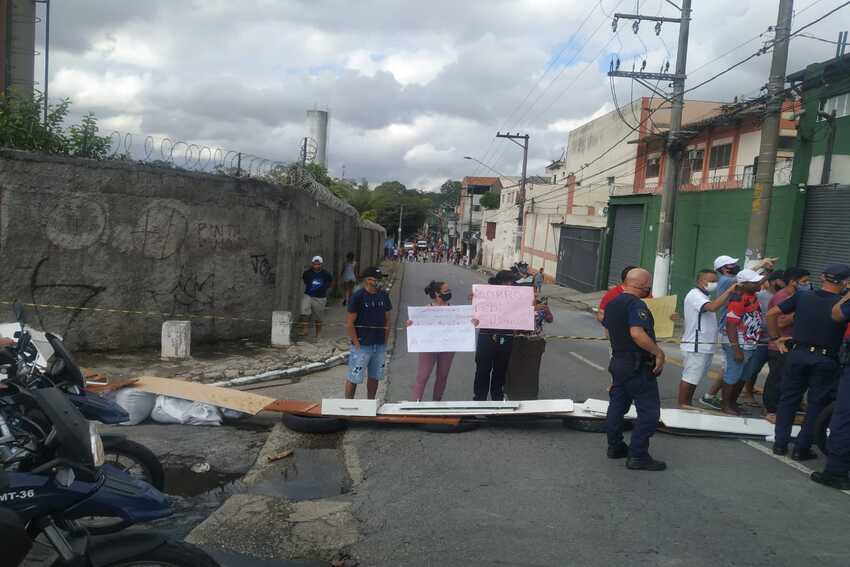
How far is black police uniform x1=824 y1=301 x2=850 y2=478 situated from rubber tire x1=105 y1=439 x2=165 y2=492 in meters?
5.22

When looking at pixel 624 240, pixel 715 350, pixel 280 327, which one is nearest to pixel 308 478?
pixel 715 350

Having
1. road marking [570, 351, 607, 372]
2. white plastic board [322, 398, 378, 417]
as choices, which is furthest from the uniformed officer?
road marking [570, 351, 607, 372]

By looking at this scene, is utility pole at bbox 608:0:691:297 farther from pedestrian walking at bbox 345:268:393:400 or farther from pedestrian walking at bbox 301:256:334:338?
pedestrian walking at bbox 345:268:393:400

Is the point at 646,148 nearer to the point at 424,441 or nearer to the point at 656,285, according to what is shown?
the point at 656,285

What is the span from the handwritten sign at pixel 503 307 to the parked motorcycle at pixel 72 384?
12.4 feet

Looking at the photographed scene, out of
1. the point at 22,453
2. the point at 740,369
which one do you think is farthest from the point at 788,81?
the point at 22,453

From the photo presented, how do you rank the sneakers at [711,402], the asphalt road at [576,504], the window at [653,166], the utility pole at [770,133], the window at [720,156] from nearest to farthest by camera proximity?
the asphalt road at [576,504], the sneakers at [711,402], the utility pole at [770,133], the window at [720,156], the window at [653,166]

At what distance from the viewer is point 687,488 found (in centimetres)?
562

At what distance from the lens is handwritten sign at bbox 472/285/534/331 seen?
7680 mm

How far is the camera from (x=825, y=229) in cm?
1608

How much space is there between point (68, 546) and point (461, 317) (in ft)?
17.1

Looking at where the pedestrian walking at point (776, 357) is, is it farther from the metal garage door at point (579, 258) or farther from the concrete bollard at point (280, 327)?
the metal garage door at point (579, 258)

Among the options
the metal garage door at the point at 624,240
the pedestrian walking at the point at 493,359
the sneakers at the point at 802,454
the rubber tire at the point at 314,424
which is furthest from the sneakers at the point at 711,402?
the metal garage door at the point at 624,240

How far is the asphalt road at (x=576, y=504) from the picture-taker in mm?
4414
